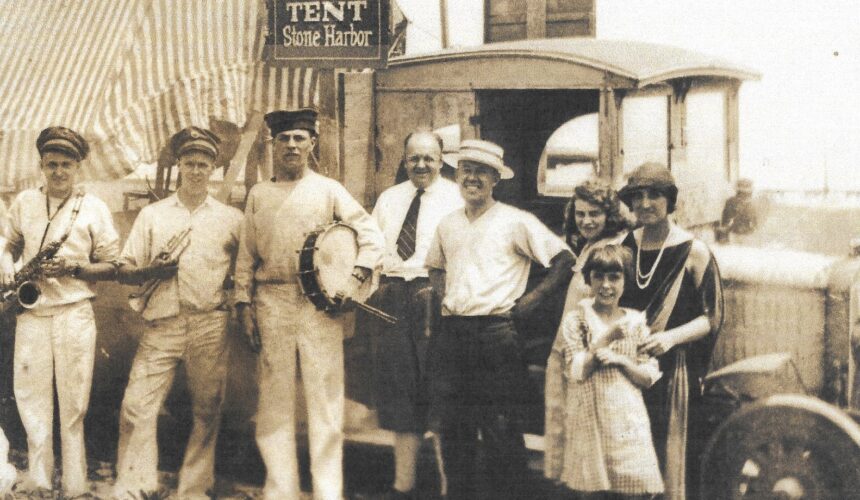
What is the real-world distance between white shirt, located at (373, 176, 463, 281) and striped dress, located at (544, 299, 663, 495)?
3.90 ft

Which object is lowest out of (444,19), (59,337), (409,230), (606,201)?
(59,337)

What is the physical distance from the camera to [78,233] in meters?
5.87

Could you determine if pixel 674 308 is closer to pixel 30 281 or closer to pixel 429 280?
pixel 429 280

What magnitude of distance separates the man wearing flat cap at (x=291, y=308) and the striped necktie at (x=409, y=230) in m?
0.27

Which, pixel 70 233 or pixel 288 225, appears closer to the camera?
pixel 288 225

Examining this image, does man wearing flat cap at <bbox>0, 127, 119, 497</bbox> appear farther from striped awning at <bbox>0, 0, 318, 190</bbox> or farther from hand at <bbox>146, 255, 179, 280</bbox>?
striped awning at <bbox>0, 0, 318, 190</bbox>

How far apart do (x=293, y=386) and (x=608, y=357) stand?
181cm

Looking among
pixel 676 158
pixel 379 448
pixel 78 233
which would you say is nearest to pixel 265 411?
pixel 379 448

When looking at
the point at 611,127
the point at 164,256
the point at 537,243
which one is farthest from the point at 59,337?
the point at 611,127

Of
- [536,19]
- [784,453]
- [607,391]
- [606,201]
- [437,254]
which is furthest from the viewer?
[536,19]

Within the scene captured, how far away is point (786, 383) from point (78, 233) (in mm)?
3871

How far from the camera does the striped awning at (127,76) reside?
273 inches

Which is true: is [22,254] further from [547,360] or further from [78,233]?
[547,360]

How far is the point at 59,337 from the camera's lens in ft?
18.9
